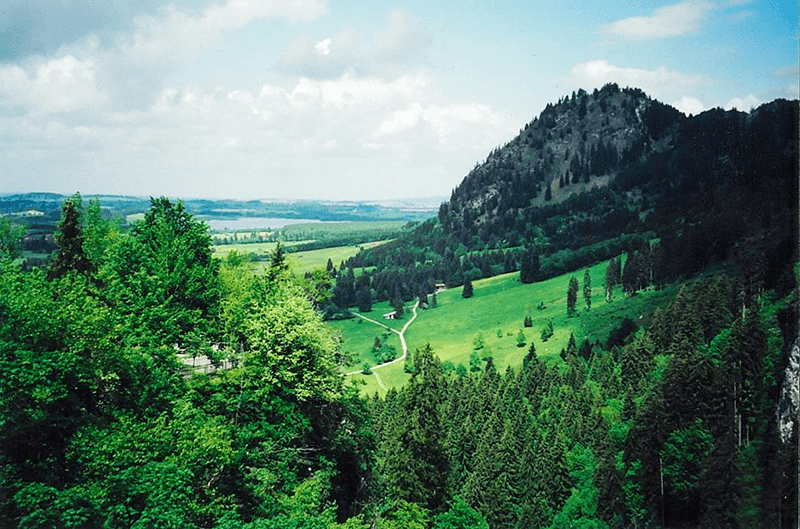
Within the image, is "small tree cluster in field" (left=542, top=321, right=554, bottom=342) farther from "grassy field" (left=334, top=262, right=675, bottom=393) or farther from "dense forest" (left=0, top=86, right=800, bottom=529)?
"dense forest" (left=0, top=86, right=800, bottom=529)

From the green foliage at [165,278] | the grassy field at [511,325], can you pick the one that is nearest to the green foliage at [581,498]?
the green foliage at [165,278]

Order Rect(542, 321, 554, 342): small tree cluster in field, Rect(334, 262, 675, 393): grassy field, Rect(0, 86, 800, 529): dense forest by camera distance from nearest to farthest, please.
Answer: Rect(0, 86, 800, 529): dense forest < Rect(334, 262, 675, 393): grassy field < Rect(542, 321, 554, 342): small tree cluster in field

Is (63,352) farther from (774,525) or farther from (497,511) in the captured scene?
(497,511)

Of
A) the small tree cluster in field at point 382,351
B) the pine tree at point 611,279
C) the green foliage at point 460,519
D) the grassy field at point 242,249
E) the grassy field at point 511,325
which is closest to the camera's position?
the green foliage at point 460,519

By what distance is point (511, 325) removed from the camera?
173 m

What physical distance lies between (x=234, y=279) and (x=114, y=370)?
16.9 meters

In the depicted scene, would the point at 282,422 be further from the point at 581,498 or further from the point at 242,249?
the point at 242,249

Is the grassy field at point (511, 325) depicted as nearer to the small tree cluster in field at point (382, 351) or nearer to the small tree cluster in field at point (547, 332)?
the small tree cluster in field at point (547, 332)

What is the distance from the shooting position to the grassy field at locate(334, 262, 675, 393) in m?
145

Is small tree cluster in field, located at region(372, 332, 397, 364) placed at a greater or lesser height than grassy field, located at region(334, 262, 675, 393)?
lesser

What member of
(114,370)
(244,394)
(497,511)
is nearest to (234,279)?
(244,394)

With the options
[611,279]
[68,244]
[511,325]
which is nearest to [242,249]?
[511,325]

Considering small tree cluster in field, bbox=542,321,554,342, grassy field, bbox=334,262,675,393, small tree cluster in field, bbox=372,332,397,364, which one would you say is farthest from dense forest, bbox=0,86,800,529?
small tree cluster in field, bbox=372,332,397,364

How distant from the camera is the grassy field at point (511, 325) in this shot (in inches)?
5694
